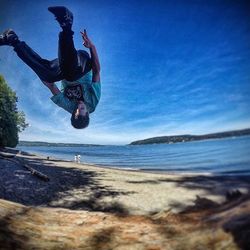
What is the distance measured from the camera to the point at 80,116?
12.0 ft

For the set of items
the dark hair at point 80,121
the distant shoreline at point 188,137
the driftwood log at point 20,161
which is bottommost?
the driftwood log at point 20,161

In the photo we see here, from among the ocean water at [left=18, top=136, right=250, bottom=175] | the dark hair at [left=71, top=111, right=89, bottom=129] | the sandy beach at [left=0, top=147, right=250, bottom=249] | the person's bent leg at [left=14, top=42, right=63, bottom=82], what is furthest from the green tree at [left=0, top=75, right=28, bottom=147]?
the ocean water at [left=18, top=136, right=250, bottom=175]

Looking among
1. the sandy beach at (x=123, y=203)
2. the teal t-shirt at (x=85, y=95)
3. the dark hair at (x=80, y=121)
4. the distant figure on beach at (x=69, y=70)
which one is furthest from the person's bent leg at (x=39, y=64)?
the sandy beach at (x=123, y=203)

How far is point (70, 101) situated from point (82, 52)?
22.8 inches

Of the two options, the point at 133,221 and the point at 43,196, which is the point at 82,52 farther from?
the point at 133,221

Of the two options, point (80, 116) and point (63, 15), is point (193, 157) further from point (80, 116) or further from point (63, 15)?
point (63, 15)

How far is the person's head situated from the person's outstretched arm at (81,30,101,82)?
341 mm

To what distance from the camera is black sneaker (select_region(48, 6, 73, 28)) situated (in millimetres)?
3422

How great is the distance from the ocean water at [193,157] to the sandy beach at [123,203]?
0.11 metres

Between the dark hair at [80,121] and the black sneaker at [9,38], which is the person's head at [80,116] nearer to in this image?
the dark hair at [80,121]

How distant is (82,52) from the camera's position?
3.46 meters

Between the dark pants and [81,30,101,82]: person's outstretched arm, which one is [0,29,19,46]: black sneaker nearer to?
the dark pants

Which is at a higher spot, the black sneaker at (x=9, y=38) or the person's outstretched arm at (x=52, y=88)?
the black sneaker at (x=9, y=38)

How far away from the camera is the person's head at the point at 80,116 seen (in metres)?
3.66
